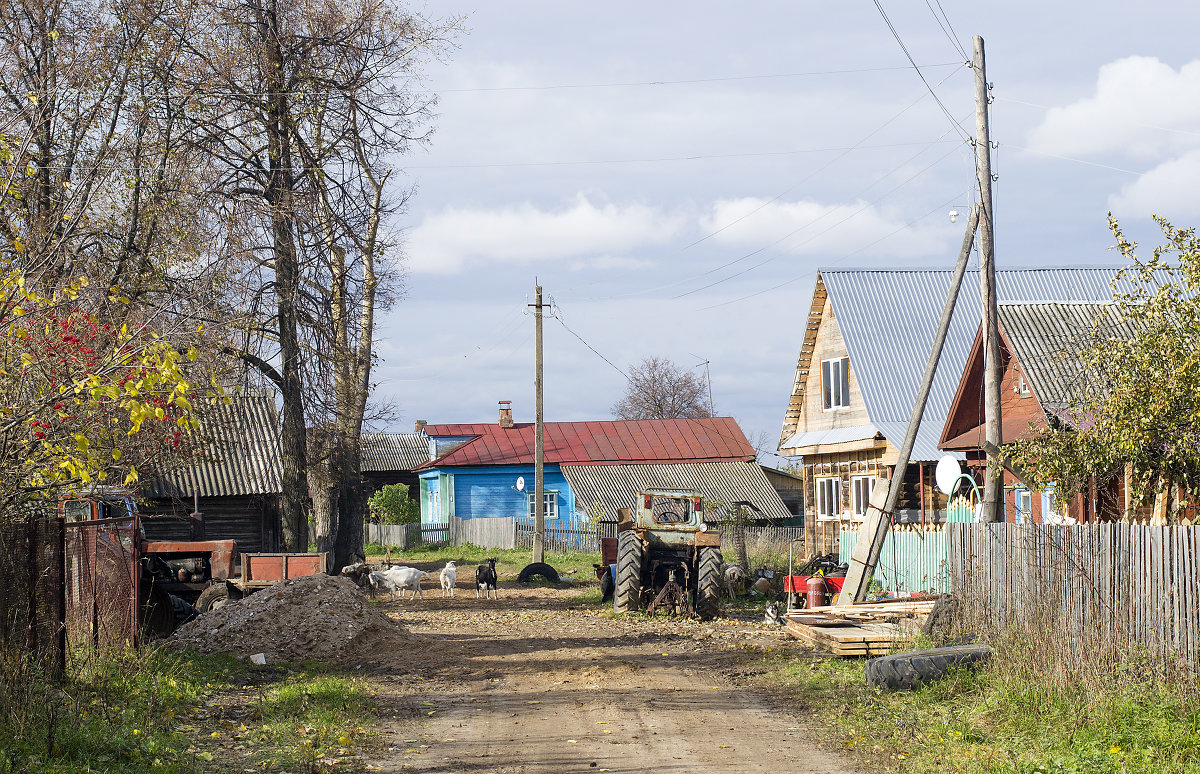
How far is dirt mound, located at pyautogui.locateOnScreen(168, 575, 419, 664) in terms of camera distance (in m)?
13.8

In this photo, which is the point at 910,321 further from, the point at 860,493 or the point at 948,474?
the point at 948,474

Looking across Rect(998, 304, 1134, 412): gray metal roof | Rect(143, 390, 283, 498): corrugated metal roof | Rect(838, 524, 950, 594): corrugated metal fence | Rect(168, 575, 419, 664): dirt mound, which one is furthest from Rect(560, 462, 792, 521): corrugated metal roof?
Rect(168, 575, 419, 664): dirt mound

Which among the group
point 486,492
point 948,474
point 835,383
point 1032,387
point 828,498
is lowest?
point 486,492

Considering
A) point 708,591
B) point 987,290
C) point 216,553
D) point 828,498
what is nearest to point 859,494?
point 828,498

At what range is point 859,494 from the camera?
93.3 ft

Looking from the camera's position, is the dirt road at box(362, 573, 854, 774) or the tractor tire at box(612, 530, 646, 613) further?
the tractor tire at box(612, 530, 646, 613)

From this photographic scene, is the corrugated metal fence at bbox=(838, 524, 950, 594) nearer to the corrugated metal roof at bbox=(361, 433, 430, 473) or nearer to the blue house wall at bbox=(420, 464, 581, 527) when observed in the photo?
the blue house wall at bbox=(420, 464, 581, 527)

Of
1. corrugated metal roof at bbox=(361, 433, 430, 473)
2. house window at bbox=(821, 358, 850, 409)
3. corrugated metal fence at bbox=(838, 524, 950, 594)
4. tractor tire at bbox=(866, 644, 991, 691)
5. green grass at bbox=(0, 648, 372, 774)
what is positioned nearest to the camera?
green grass at bbox=(0, 648, 372, 774)

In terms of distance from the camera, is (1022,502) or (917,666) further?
(1022,502)

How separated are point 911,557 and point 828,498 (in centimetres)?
997

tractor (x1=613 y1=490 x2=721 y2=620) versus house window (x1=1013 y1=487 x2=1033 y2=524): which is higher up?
house window (x1=1013 y1=487 x2=1033 y2=524)

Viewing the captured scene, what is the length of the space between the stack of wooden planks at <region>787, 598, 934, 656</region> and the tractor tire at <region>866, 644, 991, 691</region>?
194 cm

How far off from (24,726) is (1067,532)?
8606mm

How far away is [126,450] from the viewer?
14586mm
